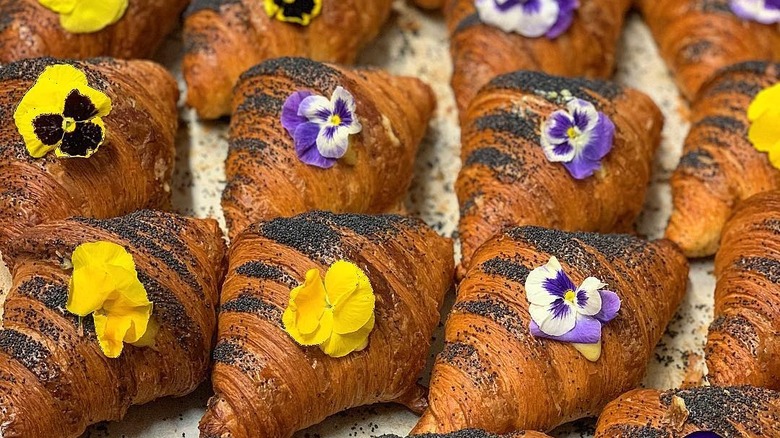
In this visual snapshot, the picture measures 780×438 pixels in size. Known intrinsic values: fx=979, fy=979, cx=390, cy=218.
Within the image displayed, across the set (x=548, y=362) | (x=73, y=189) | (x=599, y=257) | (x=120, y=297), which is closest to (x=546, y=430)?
(x=548, y=362)

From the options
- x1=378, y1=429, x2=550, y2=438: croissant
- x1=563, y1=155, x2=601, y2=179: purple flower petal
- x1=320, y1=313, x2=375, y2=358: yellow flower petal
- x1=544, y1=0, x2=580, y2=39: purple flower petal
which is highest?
x1=544, y1=0, x2=580, y2=39: purple flower petal

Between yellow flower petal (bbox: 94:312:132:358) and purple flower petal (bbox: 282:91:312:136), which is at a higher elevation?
purple flower petal (bbox: 282:91:312:136)

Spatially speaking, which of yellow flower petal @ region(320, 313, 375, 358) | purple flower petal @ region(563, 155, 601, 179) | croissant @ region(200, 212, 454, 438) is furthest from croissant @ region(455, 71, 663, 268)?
yellow flower petal @ region(320, 313, 375, 358)

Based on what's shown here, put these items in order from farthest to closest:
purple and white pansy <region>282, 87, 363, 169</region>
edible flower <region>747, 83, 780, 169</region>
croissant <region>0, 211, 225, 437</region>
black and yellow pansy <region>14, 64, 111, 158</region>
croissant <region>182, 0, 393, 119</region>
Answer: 1. croissant <region>182, 0, 393, 119</region>
2. edible flower <region>747, 83, 780, 169</region>
3. purple and white pansy <region>282, 87, 363, 169</region>
4. black and yellow pansy <region>14, 64, 111, 158</region>
5. croissant <region>0, 211, 225, 437</region>

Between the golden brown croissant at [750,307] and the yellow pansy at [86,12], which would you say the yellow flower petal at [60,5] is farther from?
the golden brown croissant at [750,307]

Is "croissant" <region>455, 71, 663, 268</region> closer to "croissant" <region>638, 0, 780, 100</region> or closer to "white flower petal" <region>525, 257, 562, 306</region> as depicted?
"white flower petal" <region>525, 257, 562, 306</region>
